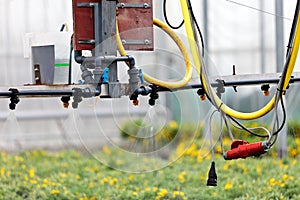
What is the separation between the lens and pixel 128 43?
348 centimetres

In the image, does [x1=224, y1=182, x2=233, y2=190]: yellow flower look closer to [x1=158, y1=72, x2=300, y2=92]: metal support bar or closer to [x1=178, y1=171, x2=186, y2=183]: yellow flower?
[x1=178, y1=171, x2=186, y2=183]: yellow flower

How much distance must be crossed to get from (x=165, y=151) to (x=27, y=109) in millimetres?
4301

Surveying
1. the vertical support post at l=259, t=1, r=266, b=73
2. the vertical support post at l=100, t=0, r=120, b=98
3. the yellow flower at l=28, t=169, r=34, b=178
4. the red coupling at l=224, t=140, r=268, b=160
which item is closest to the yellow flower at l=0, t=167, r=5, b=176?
the yellow flower at l=28, t=169, r=34, b=178

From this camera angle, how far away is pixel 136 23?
11.7 ft

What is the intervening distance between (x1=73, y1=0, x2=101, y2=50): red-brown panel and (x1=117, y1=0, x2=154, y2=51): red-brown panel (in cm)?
15

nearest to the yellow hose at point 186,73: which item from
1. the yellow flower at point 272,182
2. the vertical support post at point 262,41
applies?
the yellow flower at point 272,182

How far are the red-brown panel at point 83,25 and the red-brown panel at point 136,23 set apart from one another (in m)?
0.15

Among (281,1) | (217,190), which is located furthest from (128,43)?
(281,1)

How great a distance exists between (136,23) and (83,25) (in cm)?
26

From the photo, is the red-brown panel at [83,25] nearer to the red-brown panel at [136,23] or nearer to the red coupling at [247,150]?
the red-brown panel at [136,23]

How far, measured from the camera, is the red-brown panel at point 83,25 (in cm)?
342

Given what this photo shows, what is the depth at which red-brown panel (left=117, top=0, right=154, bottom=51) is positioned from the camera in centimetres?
351

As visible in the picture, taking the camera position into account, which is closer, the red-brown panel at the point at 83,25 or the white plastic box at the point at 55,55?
the red-brown panel at the point at 83,25

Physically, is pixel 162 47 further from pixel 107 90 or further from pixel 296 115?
pixel 296 115
